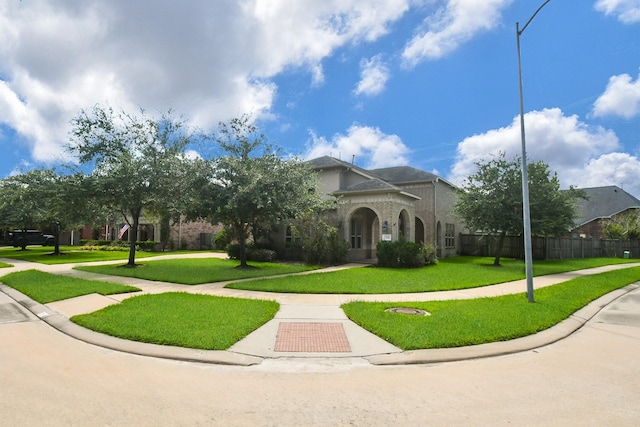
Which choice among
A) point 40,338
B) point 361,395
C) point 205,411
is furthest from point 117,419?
point 40,338

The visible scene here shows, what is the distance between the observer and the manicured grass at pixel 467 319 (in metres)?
6.29

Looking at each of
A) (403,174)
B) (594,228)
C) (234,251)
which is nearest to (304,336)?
(234,251)

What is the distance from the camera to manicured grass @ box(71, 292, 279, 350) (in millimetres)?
6141

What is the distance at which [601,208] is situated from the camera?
39969mm

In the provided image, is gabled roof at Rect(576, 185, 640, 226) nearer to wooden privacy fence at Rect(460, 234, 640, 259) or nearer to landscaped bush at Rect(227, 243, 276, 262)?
wooden privacy fence at Rect(460, 234, 640, 259)

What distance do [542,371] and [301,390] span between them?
326 cm

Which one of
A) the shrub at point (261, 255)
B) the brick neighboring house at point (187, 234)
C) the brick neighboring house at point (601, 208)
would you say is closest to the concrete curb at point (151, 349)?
the shrub at point (261, 255)

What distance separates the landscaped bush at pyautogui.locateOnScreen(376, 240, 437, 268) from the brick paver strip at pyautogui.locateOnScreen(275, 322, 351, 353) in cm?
1196

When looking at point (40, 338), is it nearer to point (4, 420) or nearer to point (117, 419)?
point (4, 420)

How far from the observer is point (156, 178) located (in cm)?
1702

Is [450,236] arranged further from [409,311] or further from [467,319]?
[467,319]

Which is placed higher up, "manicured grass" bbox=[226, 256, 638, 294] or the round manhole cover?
"manicured grass" bbox=[226, 256, 638, 294]

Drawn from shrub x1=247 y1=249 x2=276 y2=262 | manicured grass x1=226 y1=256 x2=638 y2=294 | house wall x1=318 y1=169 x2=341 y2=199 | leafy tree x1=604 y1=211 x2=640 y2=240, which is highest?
house wall x1=318 y1=169 x2=341 y2=199

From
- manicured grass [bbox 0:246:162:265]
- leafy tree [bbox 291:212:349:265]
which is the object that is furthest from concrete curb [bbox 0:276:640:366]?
manicured grass [bbox 0:246:162:265]
